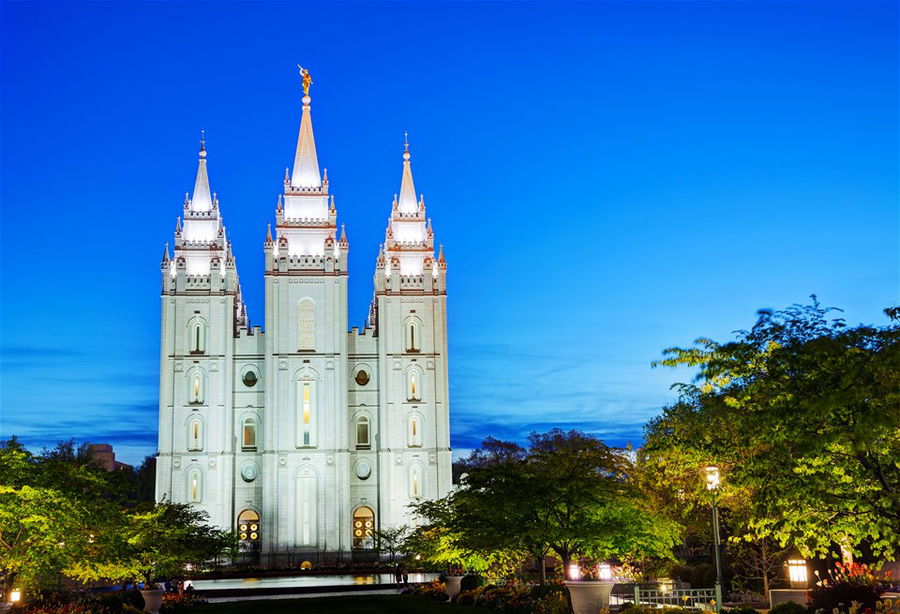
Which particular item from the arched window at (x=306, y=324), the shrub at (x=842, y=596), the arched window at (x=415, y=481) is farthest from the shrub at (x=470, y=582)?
the arched window at (x=306, y=324)

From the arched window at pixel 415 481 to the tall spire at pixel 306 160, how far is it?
23.1 m

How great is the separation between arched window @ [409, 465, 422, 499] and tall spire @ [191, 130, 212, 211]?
84.9 feet

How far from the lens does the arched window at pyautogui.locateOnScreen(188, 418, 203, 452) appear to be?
73.3m

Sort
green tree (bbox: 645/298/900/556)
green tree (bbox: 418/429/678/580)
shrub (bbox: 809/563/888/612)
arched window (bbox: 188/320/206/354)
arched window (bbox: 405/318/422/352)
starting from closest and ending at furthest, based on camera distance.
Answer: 1. green tree (bbox: 645/298/900/556)
2. shrub (bbox: 809/563/888/612)
3. green tree (bbox: 418/429/678/580)
4. arched window (bbox: 188/320/206/354)
5. arched window (bbox: 405/318/422/352)

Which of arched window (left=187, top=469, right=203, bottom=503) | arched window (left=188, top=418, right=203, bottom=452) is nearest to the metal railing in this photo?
arched window (left=187, top=469, right=203, bottom=503)

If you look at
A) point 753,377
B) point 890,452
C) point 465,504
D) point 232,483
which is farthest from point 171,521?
point 890,452

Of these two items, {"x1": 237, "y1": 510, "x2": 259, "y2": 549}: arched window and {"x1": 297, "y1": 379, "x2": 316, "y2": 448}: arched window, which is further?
{"x1": 297, "y1": 379, "x2": 316, "y2": 448}: arched window

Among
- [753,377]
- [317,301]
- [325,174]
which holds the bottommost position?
[753,377]

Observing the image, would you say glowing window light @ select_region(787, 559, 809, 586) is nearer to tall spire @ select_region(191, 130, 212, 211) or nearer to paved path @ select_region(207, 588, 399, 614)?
paved path @ select_region(207, 588, 399, 614)

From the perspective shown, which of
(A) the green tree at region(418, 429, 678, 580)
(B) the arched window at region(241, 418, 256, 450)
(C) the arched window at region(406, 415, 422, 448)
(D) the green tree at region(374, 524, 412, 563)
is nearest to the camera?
(A) the green tree at region(418, 429, 678, 580)

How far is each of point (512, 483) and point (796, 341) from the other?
43.7 feet

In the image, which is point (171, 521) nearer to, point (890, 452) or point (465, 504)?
point (465, 504)

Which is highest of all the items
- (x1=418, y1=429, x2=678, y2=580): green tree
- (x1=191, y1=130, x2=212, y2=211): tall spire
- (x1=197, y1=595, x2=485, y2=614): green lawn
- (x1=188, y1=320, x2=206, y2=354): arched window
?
(x1=191, y1=130, x2=212, y2=211): tall spire

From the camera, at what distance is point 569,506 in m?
27.6
